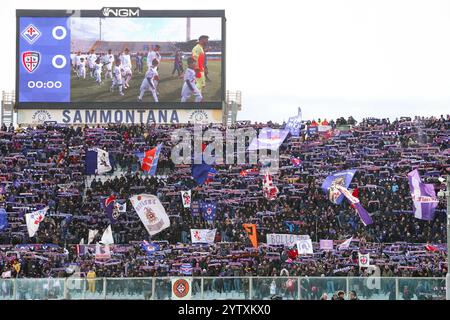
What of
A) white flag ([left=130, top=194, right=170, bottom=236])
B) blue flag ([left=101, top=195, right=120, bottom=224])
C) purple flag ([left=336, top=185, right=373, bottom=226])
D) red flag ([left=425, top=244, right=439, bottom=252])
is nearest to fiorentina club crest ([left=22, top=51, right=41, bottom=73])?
blue flag ([left=101, top=195, right=120, bottom=224])

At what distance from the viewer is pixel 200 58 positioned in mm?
53312

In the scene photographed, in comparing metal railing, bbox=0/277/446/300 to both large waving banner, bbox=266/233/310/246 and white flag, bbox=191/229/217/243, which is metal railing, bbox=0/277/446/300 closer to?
large waving banner, bbox=266/233/310/246

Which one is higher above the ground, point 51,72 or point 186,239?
point 51,72

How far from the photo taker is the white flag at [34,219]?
136 feet

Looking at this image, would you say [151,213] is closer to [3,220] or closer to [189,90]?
[3,220]

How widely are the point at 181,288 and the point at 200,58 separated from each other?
110 ft

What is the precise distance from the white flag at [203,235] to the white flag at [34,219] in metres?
6.44

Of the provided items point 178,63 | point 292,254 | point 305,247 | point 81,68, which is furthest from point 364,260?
point 81,68

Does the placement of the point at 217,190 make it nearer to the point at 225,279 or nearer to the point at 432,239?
the point at 432,239

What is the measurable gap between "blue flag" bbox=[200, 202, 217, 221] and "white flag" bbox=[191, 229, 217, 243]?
1.69 m

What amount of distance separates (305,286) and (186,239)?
63.3 ft
